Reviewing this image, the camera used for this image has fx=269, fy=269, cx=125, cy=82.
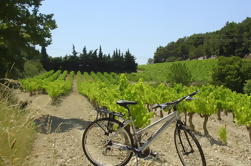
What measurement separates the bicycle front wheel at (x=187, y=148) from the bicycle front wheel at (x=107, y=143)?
79cm

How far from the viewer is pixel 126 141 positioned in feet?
14.5

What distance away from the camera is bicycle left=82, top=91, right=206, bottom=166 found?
4172 millimetres

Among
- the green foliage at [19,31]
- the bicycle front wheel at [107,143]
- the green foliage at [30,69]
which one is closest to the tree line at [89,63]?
the green foliage at [30,69]

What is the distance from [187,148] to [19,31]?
11149 millimetres

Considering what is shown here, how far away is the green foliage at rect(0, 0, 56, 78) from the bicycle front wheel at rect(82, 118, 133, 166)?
339 inches

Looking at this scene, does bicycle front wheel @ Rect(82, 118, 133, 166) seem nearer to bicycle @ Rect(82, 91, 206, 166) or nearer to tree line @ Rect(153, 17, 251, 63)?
bicycle @ Rect(82, 91, 206, 166)

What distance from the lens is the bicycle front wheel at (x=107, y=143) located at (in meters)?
4.41

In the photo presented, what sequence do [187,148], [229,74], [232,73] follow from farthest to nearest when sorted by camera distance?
[229,74] → [232,73] → [187,148]

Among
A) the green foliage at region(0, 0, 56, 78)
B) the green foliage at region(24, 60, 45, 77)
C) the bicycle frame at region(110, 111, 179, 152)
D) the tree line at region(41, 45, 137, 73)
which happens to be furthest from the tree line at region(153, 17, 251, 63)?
the bicycle frame at region(110, 111, 179, 152)

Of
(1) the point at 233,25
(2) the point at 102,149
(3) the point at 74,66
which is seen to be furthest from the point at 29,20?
(1) the point at 233,25

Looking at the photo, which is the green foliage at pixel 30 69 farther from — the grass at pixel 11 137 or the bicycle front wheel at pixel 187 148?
the bicycle front wheel at pixel 187 148

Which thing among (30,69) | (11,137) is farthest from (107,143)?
(30,69)

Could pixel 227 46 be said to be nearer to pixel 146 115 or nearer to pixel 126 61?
pixel 126 61

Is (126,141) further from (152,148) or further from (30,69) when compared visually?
(30,69)
